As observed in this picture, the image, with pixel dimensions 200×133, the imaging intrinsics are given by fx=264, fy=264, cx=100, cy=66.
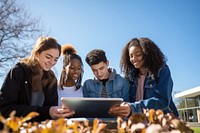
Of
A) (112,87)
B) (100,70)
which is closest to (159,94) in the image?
(112,87)

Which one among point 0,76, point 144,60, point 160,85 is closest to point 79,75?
point 144,60

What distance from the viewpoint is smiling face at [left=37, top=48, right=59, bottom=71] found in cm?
219

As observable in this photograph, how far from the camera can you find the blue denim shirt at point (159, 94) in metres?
1.91

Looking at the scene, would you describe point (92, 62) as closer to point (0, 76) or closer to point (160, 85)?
Answer: point (160, 85)

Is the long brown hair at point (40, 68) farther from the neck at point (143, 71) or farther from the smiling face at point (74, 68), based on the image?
the neck at point (143, 71)

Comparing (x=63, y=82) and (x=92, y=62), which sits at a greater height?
(x=92, y=62)

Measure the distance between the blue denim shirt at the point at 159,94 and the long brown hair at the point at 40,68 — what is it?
700 mm

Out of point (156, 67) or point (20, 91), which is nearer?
point (20, 91)

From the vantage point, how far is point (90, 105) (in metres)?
1.70

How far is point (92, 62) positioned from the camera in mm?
2791

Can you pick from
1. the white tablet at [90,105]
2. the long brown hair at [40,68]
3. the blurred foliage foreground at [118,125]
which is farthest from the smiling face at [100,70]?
the blurred foliage foreground at [118,125]

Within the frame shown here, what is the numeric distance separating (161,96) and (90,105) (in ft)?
2.26

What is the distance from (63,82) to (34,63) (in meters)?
0.93

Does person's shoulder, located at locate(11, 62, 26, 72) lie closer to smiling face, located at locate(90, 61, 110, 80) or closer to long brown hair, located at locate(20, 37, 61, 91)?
long brown hair, located at locate(20, 37, 61, 91)
